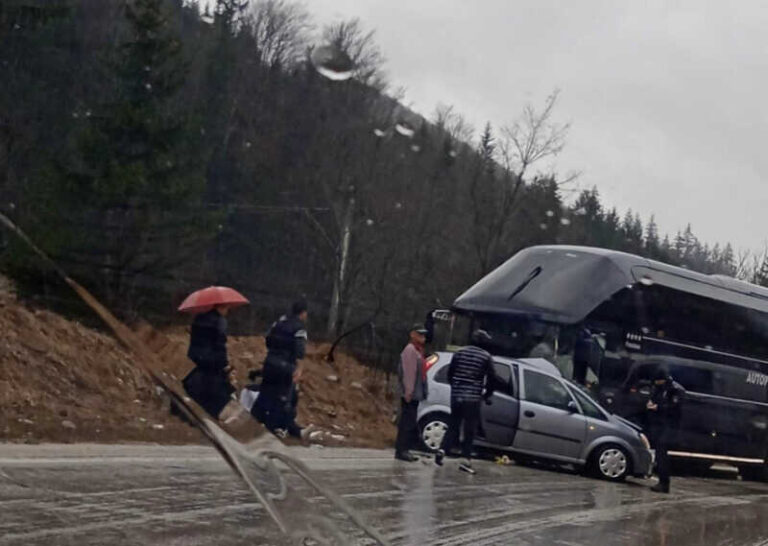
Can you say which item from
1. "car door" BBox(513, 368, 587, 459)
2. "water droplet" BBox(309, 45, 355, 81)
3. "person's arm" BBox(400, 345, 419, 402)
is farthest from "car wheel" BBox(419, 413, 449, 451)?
"water droplet" BBox(309, 45, 355, 81)

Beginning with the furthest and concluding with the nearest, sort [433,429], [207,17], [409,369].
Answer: [207,17] < [433,429] < [409,369]

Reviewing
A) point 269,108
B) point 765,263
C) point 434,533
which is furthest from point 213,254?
point 434,533

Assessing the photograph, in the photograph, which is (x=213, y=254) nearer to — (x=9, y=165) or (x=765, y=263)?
(x=9, y=165)

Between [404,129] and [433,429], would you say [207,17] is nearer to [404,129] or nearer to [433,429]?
[404,129]

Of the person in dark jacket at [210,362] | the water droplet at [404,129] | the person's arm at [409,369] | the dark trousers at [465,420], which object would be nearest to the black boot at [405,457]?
the dark trousers at [465,420]

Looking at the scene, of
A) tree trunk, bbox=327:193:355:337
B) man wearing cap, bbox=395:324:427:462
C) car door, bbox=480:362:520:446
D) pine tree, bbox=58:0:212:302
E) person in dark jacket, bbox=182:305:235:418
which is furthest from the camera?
tree trunk, bbox=327:193:355:337

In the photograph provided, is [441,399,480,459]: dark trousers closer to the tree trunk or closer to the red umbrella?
the red umbrella

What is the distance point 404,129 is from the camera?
3756 cm

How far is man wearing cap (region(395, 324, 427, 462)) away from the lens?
47.3ft

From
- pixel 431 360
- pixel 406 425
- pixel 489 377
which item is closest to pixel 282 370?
pixel 406 425

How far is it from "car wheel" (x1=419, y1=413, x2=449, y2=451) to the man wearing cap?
185 cm

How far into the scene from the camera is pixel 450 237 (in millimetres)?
34562

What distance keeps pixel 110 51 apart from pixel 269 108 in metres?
8.74

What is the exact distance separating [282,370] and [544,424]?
4143 millimetres
